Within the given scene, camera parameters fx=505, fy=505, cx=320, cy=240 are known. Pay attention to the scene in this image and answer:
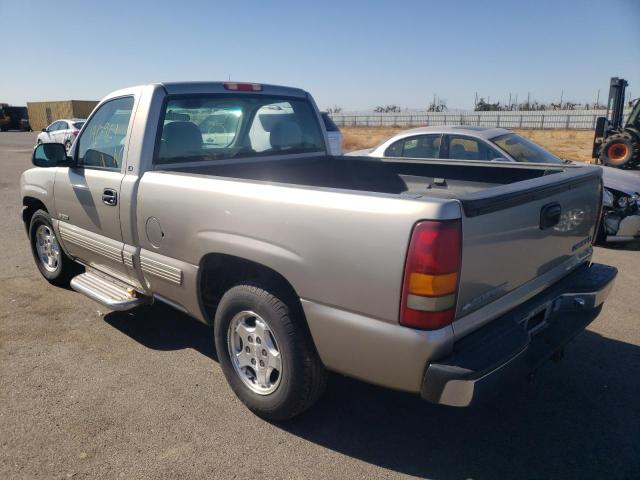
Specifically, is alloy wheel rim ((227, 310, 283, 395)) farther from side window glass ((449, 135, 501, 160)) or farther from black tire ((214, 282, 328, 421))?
side window glass ((449, 135, 501, 160))

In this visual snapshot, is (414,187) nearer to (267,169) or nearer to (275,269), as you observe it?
(267,169)

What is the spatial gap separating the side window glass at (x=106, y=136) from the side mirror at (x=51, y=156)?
12 cm

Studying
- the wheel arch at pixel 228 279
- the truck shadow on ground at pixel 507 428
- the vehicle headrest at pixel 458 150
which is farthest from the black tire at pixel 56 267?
the vehicle headrest at pixel 458 150

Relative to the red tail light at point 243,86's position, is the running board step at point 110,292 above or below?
below

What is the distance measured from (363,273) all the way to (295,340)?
648 millimetres

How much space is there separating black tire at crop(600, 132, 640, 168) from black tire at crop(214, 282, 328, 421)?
1297 cm

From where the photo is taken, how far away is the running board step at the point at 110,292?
3.81m

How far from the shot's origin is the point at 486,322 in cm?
253

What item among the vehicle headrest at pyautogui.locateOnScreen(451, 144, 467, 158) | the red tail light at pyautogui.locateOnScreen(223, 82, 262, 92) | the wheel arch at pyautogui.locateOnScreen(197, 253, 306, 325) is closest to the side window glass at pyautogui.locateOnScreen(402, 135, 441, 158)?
the vehicle headrest at pyautogui.locateOnScreen(451, 144, 467, 158)

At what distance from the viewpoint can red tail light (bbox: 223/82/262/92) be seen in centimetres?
414

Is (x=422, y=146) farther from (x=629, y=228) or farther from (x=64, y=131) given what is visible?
(x=64, y=131)

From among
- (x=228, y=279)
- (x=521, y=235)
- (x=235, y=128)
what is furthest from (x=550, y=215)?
(x=235, y=128)

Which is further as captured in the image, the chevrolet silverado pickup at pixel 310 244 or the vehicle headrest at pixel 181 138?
the vehicle headrest at pixel 181 138

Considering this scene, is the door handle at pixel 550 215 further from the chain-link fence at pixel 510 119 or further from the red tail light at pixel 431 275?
the chain-link fence at pixel 510 119
